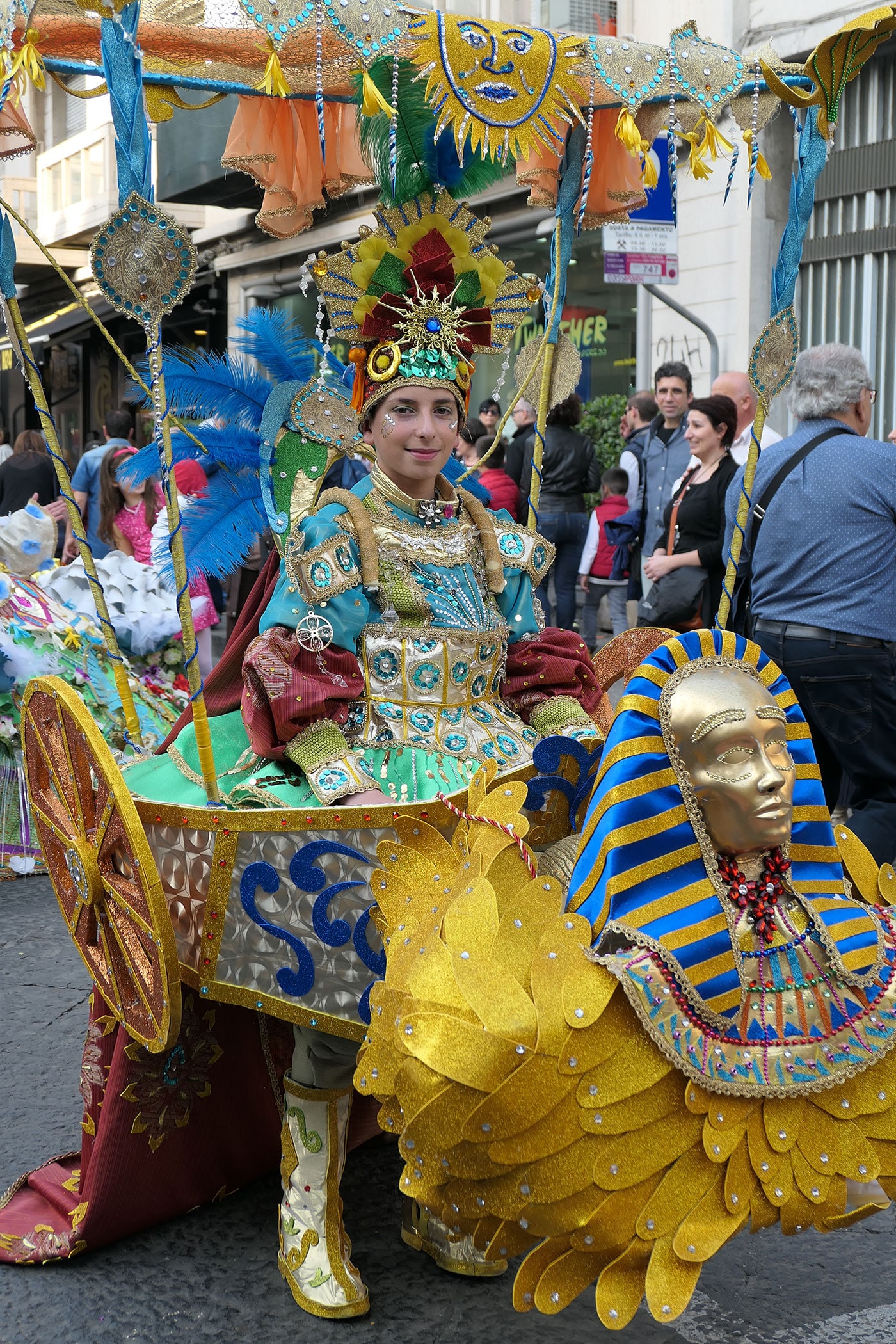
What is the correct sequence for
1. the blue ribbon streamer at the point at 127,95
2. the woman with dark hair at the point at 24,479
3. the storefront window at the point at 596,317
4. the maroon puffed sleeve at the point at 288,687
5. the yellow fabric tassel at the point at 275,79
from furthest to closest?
1. the storefront window at the point at 596,317
2. the woman with dark hair at the point at 24,479
3. the maroon puffed sleeve at the point at 288,687
4. the yellow fabric tassel at the point at 275,79
5. the blue ribbon streamer at the point at 127,95

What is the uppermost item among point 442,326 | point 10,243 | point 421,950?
point 10,243

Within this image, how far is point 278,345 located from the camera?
8.89 ft

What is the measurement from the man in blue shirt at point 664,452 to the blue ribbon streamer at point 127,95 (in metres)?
4.63

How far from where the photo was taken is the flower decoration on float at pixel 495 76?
7.52 feet

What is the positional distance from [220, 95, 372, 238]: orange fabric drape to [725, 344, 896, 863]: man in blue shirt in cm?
158

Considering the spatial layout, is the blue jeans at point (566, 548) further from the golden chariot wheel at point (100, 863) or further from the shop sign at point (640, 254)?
the golden chariot wheel at point (100, 863)

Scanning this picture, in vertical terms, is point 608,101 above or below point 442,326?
above

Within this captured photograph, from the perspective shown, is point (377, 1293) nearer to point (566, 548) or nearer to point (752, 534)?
point (752, 534)

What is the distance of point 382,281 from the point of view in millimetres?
2648

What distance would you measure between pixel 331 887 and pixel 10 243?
1.44 meters

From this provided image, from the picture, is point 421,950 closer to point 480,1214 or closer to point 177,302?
point 480,1214

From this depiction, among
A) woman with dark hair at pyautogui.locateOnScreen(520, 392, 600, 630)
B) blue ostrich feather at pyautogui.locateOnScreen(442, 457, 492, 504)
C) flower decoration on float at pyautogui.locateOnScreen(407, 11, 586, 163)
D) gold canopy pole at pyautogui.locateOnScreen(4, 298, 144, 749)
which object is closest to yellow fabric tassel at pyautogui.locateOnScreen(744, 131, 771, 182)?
flower decoration on float at pyautogui.locateOnScreen(407, 11, 586, 163)

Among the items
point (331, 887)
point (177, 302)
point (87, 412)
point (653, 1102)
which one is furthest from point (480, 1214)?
point (87, 412)

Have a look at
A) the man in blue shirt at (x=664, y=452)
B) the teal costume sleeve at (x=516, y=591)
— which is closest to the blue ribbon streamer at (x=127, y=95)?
the teal costume sleeve at (x=516, y=591)
